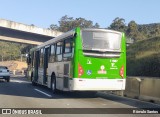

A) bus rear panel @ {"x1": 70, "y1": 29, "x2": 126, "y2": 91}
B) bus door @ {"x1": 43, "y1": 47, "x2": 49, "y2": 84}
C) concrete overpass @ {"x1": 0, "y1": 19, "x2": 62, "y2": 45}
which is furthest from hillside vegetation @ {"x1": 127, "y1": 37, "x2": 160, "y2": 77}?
bus rear panel @ {"x1": 70, "y1": 29, "x2": 126, "y2": 91}

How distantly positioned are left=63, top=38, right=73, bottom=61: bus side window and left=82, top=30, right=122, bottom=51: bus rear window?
0.81m

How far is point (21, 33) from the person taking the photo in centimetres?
5622

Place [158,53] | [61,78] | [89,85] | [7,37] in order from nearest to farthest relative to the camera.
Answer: [89,85]
[61,78]
[158,53]
[7,37]

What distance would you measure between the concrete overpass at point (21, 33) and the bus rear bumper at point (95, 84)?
Answer: 3635 centimetres

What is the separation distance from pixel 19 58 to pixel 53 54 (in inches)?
4871

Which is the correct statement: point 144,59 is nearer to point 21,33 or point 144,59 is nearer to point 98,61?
point 21,33

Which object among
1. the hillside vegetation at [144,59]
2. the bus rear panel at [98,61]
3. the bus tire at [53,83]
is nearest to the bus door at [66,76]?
the bus rear panel at [98,61]

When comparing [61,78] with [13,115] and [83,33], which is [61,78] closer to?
[83,33]

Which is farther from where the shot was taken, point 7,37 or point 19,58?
point 19,58

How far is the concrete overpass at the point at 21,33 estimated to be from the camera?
52.3 meters

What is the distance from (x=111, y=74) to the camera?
1725 centimetres

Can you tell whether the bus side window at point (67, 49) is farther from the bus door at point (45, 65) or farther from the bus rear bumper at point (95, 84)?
the bus door at point (45, 65)

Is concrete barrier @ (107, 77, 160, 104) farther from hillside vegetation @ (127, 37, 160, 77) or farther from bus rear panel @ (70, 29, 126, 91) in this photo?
hillside vegetation @ (127, 37, 160, 77)

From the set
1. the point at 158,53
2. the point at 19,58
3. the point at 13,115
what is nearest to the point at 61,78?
the point at 13,115
